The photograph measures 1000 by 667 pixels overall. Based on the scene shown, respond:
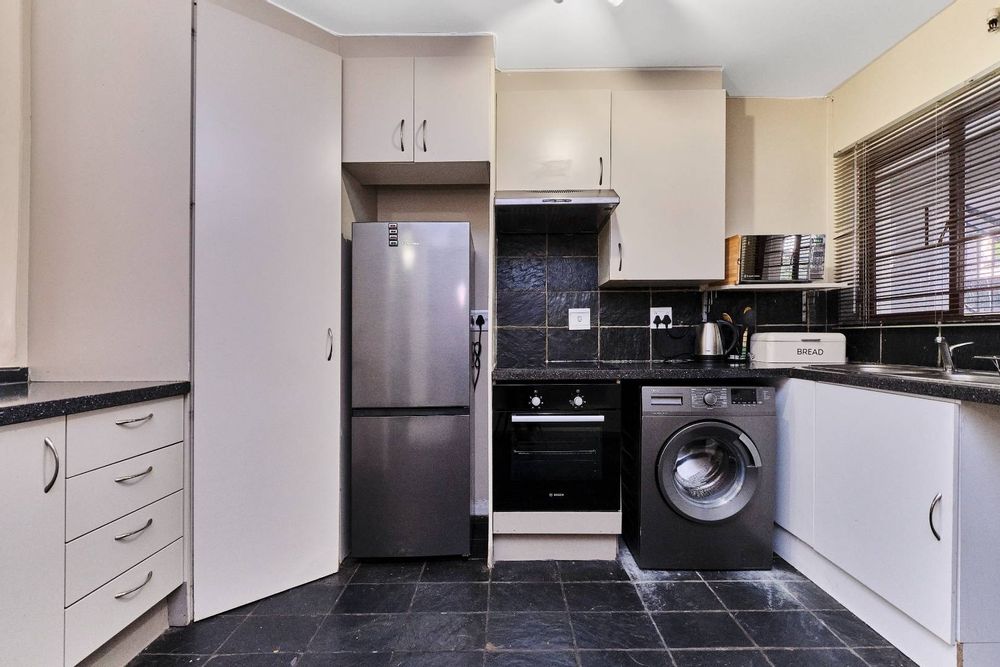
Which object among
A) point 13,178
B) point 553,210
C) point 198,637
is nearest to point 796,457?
point 553,210

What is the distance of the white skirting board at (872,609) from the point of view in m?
1.32

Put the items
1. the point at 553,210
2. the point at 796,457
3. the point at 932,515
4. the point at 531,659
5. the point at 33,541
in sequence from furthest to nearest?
the point at 553,210
the point at 796,457
the point at 531,659
the point at 932,515
the point at 33,541

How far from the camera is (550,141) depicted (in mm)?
2158

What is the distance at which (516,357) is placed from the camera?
2.53m

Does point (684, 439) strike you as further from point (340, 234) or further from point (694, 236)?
point (340, 234)

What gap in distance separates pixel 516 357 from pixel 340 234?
1201 mm

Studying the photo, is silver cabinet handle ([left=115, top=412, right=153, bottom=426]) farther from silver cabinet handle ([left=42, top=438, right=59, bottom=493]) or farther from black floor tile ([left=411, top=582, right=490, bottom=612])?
black floor tile ([left=411, top=582, right=490, bottom=612])

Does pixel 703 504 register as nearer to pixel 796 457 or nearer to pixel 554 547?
pixel 796 457

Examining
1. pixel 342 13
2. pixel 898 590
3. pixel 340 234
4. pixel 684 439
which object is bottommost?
pixel 898 590

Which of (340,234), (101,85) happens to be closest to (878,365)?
(340,234)

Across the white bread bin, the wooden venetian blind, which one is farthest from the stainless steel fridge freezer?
the wooden venetian blind

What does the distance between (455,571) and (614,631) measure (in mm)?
749

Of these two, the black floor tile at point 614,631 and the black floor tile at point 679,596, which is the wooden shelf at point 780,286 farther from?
the black floor tile at point 614,631

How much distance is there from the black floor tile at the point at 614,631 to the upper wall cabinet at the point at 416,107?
6.80 ft
